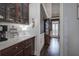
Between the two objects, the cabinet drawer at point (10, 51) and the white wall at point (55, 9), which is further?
the white wall at point (55, 9)

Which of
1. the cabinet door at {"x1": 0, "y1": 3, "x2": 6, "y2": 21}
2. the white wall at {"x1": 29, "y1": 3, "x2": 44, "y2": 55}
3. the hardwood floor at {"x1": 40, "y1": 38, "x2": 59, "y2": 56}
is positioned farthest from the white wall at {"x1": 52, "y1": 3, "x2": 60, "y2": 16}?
the cabinet door at {"x1": 0, "y1": 3, "x2": 6, "y2": 21}

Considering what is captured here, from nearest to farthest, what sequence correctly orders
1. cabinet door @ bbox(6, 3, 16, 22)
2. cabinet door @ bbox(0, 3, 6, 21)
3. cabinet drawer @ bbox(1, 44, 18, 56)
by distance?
cabinet drawer @ bbox(1, 44, 18, 56) < cabinet door @ bbox(0, 3, 6, 21) < cabinet door @ bbox(6, 3, 16, 22)

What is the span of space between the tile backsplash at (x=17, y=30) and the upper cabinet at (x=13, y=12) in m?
0.09

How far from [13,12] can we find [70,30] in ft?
2.89

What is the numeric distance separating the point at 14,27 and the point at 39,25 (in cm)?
42

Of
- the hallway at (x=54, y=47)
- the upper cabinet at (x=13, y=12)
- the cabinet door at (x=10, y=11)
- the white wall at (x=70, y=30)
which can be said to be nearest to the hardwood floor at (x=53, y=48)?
the hallway at (x=54, y=47)

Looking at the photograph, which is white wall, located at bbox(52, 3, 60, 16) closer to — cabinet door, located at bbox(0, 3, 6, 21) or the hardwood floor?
the hardwood floor

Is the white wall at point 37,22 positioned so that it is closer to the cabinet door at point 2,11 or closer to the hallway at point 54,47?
the hallway at point 54,47

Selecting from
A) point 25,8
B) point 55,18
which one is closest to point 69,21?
point 55,18

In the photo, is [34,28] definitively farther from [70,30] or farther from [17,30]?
[70,30]

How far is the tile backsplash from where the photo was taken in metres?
1.80

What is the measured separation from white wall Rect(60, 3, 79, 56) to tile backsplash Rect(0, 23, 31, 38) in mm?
551

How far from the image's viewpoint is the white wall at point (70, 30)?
165cm

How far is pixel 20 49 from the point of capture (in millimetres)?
1635
